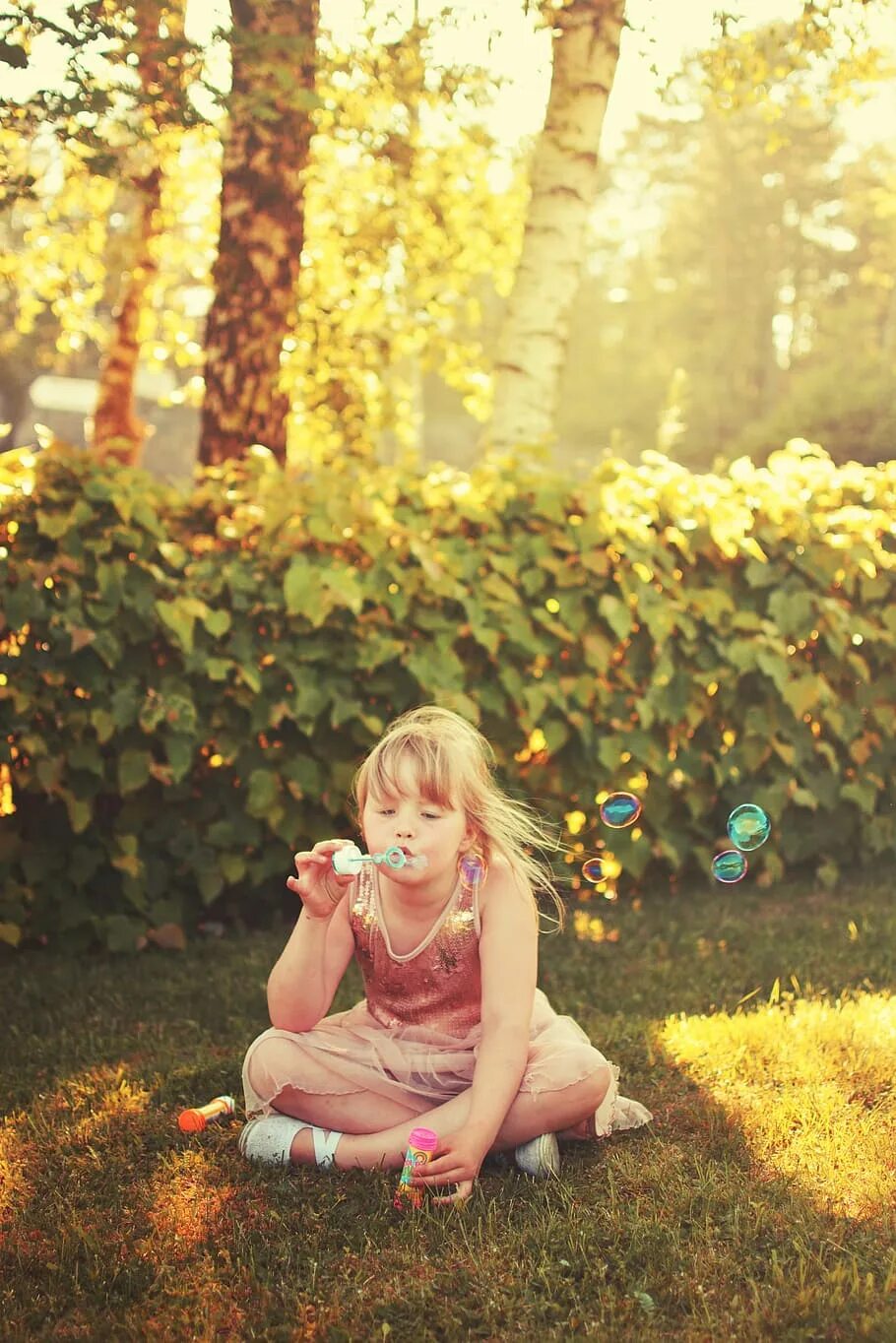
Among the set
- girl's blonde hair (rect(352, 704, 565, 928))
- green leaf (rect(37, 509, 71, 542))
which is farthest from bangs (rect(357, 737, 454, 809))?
green leaf (rect(37, 509, 71, 542))

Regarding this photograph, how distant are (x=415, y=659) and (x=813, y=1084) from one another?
203 centimetres

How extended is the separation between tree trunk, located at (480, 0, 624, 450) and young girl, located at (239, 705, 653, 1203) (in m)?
3.50

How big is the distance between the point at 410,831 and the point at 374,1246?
80 cm

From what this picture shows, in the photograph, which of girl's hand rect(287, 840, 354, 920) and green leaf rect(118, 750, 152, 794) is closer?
girl's hand rect(287, 840, 354, 920)

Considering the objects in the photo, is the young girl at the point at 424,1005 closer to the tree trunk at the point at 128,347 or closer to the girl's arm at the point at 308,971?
the girl's arm at the point at 308,971

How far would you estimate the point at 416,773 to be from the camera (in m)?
2.82

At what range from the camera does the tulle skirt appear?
9.50ft

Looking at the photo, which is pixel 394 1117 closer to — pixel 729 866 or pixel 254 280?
pixel 729 866

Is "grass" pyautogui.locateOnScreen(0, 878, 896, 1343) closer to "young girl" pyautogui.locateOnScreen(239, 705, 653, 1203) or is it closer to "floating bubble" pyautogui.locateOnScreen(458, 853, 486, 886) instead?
"young girl" pyautogui.locateOnScreen(239, 705, 653, 1203)

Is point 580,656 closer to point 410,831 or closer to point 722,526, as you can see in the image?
point 722,526

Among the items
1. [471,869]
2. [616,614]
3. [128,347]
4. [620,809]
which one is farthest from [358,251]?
[471,869]

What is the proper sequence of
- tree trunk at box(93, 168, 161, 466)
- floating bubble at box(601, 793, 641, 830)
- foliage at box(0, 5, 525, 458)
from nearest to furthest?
floating bubble at box(601, 793, 641, 830) < foliage at box(0, 5, 525, 458) < tree trunk at box(93, 168, 161, 466)

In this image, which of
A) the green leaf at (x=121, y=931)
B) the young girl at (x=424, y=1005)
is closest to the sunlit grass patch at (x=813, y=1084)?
the young girl at (x=424, y=1005)

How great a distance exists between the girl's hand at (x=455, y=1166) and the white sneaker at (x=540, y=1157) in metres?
0.20
